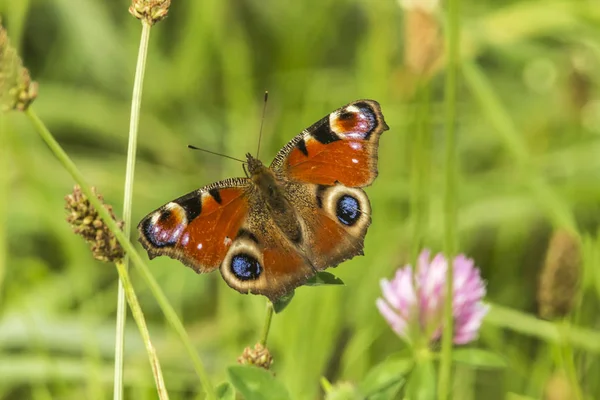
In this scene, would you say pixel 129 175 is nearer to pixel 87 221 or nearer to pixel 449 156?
pixel 87 221

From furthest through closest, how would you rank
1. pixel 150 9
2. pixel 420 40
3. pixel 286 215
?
pixel 420 40 → pixel 286 215 → pixel 150 9

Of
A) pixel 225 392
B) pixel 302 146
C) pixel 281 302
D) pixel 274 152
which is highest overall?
pixel 274 152

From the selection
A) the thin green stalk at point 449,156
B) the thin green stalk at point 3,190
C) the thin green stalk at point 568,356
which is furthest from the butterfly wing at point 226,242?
the thin green stalk at point 3,190

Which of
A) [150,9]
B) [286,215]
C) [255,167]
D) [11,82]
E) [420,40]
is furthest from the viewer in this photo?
[420,40]

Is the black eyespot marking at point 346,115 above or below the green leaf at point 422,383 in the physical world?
above

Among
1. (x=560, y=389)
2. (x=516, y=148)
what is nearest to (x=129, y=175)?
(x=560, y=389)

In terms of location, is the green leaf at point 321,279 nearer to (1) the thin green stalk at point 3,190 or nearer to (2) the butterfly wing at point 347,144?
(2) the butterfly wing at point 347,144

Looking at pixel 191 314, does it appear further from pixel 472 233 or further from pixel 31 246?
pixel 472 233
